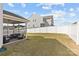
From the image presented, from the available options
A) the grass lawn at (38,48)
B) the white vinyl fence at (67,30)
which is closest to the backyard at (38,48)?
the grass lawn at (38,48)

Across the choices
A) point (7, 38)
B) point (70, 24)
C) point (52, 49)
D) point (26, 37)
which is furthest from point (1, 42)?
point (70, 24)

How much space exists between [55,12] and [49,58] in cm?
63

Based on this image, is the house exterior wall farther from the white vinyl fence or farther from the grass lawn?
the grass lawn

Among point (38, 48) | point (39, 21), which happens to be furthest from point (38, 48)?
point (39, 21)

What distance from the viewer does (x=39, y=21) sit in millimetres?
2682

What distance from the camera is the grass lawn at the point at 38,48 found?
104 inches

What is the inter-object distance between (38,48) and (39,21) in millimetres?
370

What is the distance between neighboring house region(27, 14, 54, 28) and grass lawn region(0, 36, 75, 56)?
A: 166 millimetres

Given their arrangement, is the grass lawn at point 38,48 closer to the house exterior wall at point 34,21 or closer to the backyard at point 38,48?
the backyard at point 38,48

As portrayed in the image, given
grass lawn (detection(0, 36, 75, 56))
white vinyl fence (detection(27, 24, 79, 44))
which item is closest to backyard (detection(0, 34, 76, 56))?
grass lawn (detection(0, 36, 75, 56))

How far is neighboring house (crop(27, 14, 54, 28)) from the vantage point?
105 inches

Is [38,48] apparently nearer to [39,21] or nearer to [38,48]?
[38,48]

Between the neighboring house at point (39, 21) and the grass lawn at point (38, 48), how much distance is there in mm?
166

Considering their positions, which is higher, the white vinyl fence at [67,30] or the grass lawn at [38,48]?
the white vinyl fence at [67,30]
